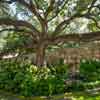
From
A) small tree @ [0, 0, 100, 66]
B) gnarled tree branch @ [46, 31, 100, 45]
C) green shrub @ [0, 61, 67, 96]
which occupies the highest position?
small tree @ [0, 0, 100, 66]

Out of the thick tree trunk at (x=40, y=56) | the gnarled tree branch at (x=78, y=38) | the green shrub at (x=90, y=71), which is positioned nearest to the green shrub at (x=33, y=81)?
the thick tree trunk at (x=40, y=56)

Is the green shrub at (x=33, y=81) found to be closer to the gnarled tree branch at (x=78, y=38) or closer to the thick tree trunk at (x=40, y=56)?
the thick tree trunk at (x=40, y=56)

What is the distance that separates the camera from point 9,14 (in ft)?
49.1

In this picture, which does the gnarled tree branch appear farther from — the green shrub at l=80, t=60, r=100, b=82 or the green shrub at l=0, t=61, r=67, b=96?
the green shrub at l=80, t=60, r=100, b=82

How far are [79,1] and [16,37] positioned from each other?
4.38 m

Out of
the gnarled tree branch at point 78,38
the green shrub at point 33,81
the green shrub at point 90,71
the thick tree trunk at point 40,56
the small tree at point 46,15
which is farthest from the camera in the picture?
the thick tree trunk at point 40,56

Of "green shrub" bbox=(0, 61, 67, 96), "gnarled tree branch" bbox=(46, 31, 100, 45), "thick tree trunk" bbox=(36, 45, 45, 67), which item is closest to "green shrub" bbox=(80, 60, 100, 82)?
"green shrub" bbox=(0, 61, 67, 96)

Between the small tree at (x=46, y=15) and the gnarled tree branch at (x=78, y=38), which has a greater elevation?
the small tree at (x=46, y=15)

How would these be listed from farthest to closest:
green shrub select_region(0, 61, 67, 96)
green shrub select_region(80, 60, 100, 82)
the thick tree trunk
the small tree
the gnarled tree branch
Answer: the thick tree trunk → green shrub select_region(80, 60, 100, 82) → the small tree → the gnarled tree branch → green shrub select_region(0, 61, 67, 96)

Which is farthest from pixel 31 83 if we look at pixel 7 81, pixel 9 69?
pixel 9 69

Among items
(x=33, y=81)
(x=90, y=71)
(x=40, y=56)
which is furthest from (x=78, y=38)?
(x=33, y=81)

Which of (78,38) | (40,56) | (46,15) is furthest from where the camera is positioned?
(40,56)

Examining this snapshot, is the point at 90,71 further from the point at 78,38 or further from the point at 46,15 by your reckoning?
the point at 46,15

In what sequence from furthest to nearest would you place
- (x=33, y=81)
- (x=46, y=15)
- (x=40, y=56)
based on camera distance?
(x=40, y=56)
(x=46, y=15)
(x=33, y=81)
